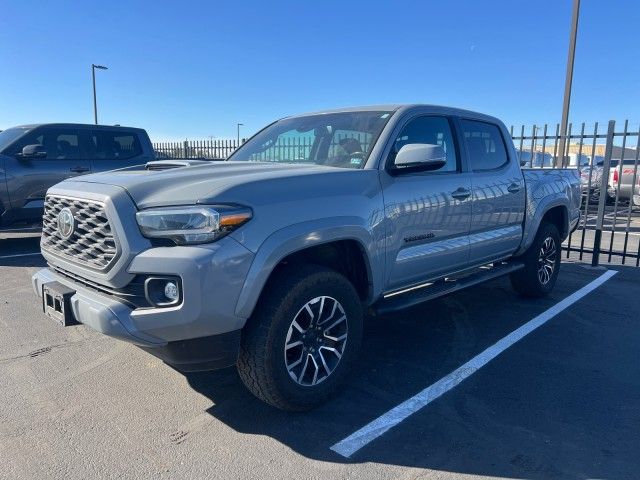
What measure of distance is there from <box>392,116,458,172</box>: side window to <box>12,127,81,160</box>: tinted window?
6519 millimetres

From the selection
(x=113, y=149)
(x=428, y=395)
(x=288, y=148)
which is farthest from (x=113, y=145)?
(x=428, y=395)

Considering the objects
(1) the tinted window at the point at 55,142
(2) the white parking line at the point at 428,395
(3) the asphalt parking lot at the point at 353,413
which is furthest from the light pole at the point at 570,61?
(1) the tinted window at the point at 55,142

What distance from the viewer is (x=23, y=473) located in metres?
2.48

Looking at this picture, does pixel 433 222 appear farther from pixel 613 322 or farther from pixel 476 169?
pixel 613 322

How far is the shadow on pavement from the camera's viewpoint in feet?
8.80

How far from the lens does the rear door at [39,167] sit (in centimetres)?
755

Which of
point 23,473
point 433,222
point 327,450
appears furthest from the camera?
point 433,222

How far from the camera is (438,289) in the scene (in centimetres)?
408

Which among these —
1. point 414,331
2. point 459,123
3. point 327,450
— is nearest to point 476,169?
point 459,123

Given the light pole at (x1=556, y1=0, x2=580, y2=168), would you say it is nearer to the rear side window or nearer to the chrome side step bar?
the chrome side step bar

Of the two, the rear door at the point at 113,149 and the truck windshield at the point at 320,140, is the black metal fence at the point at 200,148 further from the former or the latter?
the truck windshield at the point at 320,140

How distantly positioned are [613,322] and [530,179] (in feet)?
5.42

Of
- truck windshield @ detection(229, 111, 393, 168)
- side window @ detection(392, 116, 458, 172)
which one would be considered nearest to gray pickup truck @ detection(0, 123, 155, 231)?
truck windshield @ detection(229, 111, 393, 168)

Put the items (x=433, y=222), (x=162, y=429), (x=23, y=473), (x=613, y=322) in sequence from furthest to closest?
(x=613, y=322)
(x=433, y=222)
(x=162, y=429)
(x=23, y=473)
